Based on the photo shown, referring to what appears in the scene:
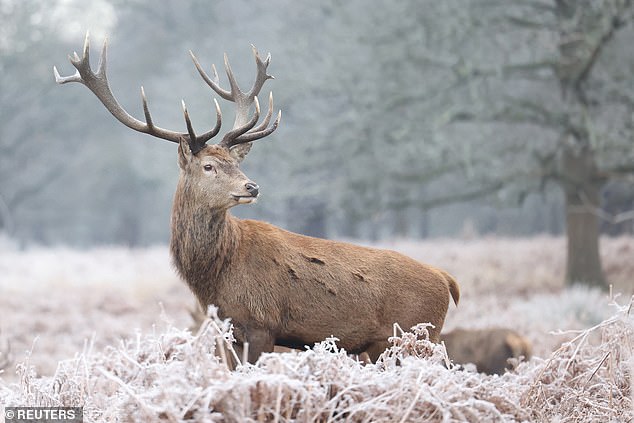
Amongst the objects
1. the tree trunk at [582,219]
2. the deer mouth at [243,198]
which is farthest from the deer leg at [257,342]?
the tree trunk at [582,219]

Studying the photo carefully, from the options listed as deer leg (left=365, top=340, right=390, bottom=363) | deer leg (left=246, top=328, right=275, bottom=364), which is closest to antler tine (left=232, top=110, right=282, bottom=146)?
deer leg (left=246, top=328, right=275, bottom=364)

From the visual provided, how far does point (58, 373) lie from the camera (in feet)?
14.3

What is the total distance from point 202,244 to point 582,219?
1067 cm

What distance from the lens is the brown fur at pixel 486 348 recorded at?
296 inches

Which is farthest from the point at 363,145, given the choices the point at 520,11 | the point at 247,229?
the point at 247,229

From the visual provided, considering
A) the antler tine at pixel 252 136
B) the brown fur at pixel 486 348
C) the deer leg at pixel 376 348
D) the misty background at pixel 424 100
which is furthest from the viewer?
the misty background at pixel 424 100

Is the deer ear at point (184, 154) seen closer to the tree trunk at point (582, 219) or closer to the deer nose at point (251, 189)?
the deer nose at point (251, 189)

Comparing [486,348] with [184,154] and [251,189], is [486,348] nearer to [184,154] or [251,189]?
[251,189]

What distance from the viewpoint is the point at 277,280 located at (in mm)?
4906

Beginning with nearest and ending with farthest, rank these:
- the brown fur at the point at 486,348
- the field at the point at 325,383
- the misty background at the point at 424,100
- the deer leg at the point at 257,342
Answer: the field at the point at 325,383
the deer leg at the point at 257,342
the brown fur at the point at 486,348
the misty background at the point at 424,100

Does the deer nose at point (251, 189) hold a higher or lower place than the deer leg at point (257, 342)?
higher

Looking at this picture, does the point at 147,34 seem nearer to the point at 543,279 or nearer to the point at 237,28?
the point at 237,28

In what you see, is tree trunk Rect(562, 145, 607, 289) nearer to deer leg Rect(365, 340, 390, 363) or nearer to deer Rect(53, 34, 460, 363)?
deer Rect(53, 34, 460, 363)

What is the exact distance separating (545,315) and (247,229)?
21.8 feet
